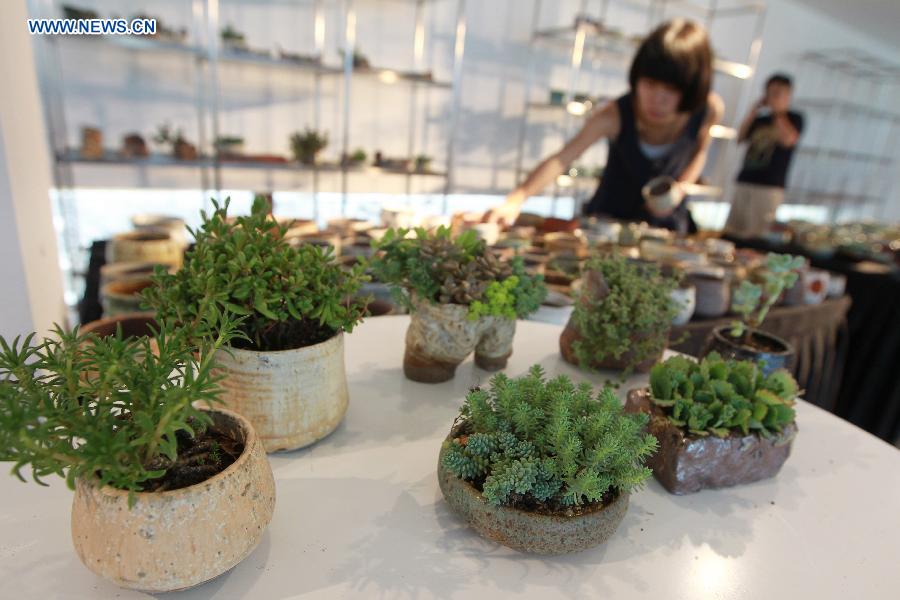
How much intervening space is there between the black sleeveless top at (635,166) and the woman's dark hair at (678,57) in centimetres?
34

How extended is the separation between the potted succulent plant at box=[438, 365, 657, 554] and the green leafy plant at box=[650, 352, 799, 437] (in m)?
0.13

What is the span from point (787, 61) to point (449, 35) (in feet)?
13.4

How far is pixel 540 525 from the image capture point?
0.51 meters

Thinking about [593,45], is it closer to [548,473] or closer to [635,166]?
[635,166]

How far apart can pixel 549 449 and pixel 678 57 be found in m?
1.91

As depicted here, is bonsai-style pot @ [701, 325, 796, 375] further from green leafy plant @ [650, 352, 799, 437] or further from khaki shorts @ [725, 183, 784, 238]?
khaki shorts @ [725, 183, 784, 238]

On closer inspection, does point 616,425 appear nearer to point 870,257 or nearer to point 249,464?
point 249,464

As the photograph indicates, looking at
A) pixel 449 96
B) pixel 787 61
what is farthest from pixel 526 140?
pixel 787 61

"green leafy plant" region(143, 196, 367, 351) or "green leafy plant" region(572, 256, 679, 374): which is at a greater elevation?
"green leafy plant" region(143, 196, 367, 351)

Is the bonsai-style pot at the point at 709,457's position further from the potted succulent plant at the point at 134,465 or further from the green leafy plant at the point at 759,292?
the potted succulent plant at the point at 134,465

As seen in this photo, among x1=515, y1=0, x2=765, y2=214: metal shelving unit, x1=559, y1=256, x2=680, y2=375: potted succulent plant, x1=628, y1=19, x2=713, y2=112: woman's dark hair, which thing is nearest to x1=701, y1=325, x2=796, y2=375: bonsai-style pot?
x1=559, y1=256, x2=680, y2=375: potted succulent plant

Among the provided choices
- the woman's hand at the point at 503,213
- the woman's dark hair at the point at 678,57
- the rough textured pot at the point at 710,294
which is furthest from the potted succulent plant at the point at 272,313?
the woman's dark hair at the point at 678,57

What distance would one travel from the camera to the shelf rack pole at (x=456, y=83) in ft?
11.7

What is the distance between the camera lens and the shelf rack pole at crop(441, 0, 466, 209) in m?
3.58
